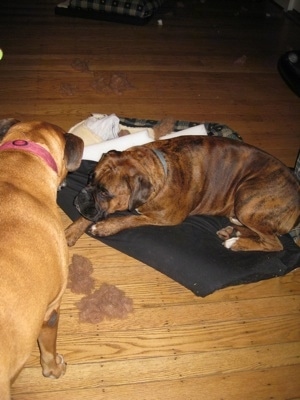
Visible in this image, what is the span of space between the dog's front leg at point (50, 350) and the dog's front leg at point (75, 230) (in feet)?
3.23

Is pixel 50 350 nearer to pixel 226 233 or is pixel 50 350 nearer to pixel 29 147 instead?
pixel 29 147

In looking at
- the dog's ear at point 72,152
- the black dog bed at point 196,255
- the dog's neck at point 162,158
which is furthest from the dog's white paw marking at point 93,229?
the dog's ear at point 72,152

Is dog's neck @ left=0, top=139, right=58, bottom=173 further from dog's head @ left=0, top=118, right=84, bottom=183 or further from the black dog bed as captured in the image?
the black dog bed

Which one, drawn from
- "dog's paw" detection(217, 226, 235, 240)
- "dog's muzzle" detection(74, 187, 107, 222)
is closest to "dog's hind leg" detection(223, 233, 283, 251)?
"dog's paw" detection(217, 226, 235, 240)

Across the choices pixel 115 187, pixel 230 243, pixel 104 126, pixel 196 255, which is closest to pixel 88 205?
pixel 115 187

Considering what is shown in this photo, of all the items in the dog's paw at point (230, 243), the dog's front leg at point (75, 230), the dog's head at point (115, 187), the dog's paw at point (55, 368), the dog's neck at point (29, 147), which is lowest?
the dog's paw at point (55, 368)

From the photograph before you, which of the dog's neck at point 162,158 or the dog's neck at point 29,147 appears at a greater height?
the dog's neck at point 29,147

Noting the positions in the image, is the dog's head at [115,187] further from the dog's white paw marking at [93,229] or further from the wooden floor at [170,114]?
the wooden floor at [170,114]

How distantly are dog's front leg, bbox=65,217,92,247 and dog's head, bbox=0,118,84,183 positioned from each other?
821 millimetres

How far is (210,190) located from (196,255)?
59cm

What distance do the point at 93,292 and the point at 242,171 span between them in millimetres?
1564

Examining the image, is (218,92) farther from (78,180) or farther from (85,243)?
(85,243)

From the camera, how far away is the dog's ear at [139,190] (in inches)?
105

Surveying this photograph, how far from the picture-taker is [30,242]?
68.9 inches
